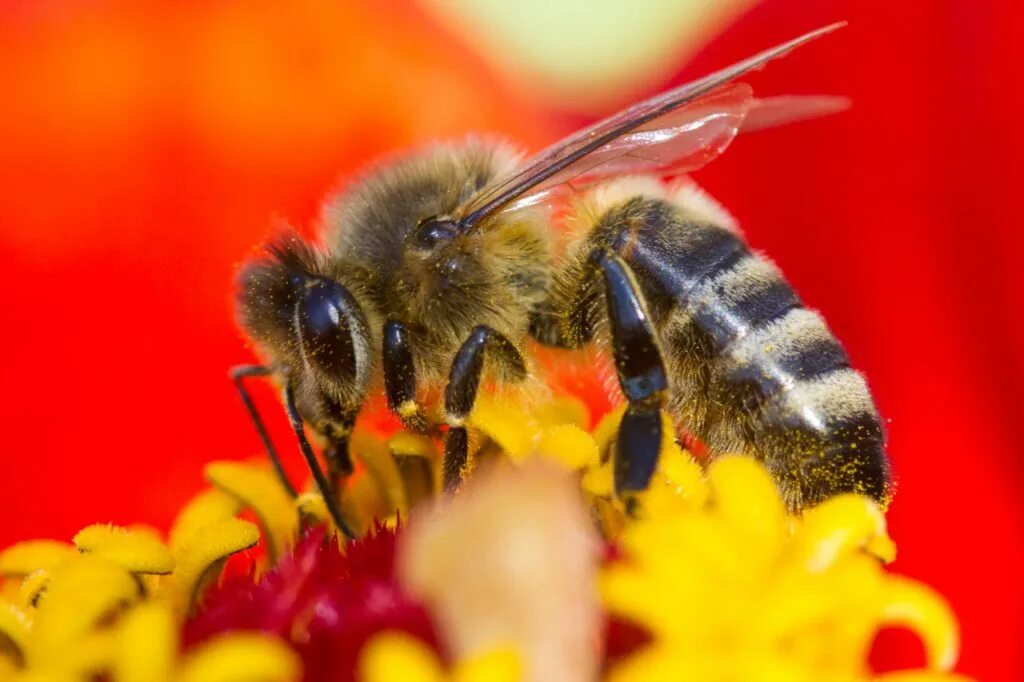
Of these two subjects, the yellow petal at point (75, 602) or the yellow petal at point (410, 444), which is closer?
the yellow petal at point (75, 602)

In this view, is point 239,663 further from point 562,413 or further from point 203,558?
point 562,413

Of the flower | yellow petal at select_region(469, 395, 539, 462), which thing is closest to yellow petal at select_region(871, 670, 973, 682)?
the flower

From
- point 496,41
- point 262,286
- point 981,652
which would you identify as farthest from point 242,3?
point 981,652

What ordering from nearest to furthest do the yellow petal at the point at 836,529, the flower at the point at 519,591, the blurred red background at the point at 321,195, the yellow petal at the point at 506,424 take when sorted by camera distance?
1. the flower at the point at 519,591
2. the yellow petal at the point at 836,529
3. the yellow petal at the point at 506,424
4. the blurred red background at the point at 321,195

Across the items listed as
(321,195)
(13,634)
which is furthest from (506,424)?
(321,195)

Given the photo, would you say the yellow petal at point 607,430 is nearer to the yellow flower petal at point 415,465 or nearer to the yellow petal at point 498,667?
the yellow flower petal at point 415,465

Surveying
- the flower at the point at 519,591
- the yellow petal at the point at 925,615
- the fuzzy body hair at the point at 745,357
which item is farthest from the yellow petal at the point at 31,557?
the yellow petal at the point at 925,615
